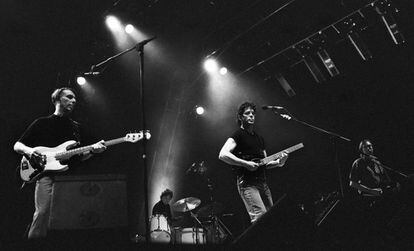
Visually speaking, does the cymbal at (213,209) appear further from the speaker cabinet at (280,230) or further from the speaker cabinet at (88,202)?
the speaker cabinet at (280,230)

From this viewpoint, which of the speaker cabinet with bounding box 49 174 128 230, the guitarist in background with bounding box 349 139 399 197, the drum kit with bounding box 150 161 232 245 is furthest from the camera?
the drum kit with bounding box 150 161 232 245

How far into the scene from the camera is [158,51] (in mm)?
9594

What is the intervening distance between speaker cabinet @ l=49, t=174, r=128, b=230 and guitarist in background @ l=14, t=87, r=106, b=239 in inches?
3.1

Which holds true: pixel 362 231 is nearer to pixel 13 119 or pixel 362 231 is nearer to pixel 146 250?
pixel 146 250

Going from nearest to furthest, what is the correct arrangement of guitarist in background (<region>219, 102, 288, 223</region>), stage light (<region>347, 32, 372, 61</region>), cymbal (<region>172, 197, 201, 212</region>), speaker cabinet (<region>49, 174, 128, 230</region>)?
speaker cabinet (<region>49, 174, 128, 230</region>) < guitarist in background (<region>219, 102, 288, 223</region>) < stage light (<region>347, 32, 372, 61</region>) < cymbal (<region>172, 197, 201, 212</region>)

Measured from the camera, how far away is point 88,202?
4195 mm

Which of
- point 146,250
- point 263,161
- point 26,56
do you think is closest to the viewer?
point 146,250

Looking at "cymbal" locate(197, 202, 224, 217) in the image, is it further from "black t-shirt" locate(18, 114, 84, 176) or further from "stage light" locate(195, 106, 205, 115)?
"black t-shirt" locate(18, 114, 84, 176)

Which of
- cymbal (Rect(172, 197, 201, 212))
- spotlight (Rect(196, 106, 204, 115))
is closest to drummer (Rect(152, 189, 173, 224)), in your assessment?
cymbal (Rect(172, 197, 201, 212))

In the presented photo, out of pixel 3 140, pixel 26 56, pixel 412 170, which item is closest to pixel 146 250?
pixel 3 140

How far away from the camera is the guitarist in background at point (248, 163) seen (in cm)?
446

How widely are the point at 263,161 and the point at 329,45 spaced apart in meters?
4.46

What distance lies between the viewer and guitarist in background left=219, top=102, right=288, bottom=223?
4461mm

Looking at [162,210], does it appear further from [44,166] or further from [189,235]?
[44,166]
